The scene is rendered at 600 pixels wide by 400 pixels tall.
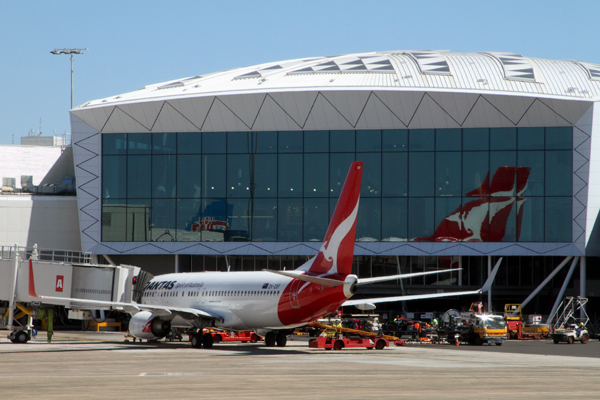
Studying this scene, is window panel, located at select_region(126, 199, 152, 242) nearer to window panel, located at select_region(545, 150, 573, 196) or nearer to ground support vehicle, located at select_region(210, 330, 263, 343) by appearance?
ground support vehicle, located at select_region(210, 330, 263, 343)

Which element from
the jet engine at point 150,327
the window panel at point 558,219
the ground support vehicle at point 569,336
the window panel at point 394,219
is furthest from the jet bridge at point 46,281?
the window panel at point 558,219

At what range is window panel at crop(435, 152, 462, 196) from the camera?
59594 mm

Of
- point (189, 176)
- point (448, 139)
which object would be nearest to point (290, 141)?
point (189, 176)

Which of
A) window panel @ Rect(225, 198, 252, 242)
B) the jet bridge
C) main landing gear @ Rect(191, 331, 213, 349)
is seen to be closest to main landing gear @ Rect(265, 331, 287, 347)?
main landing gear @ Rect(191, 331, 213, 349)

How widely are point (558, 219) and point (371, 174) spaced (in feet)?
49.1

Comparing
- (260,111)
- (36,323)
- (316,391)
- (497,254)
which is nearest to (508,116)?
(497,254)

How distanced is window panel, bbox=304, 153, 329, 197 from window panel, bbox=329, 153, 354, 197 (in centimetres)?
33

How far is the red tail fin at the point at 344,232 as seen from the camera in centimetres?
3228

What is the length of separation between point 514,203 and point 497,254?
423 centimetres

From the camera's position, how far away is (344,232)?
106 ft

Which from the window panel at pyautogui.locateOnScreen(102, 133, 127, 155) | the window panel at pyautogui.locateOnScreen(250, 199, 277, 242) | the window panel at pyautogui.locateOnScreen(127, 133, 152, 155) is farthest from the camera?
the window panel at pyautogui.locateOnScreen(102, 133, 127, 155)

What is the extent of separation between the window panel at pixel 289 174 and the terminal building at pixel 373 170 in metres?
0.12

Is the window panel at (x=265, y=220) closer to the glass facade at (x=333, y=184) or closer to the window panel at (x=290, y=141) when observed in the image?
the glass facade at (x=333, y=184)

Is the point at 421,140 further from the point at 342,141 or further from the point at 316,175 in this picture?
the point at 316,175
